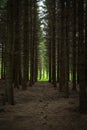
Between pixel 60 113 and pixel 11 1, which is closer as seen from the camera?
pixel 60 113

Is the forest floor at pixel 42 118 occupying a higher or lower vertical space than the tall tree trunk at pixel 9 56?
lower

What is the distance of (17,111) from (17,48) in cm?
1149

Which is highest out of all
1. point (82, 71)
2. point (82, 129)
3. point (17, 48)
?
point (17, 48)

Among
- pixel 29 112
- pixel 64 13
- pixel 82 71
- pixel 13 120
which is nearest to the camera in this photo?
pixel 13 120

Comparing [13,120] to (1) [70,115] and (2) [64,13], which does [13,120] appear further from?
(2) [64,13]

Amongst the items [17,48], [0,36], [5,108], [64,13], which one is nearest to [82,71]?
[5,108]

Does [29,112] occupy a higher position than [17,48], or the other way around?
[17,48]

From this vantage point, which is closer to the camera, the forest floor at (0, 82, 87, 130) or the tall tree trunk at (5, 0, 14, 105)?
the forest floor at (0, 82, 87, 130)

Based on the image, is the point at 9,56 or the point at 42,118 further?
the point at 9,56

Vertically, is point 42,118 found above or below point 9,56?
below

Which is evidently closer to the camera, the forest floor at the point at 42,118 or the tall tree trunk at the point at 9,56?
the forest floor at the point at 42,118

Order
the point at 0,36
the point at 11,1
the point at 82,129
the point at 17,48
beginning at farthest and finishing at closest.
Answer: the point at 0,36 < the point at 17,48 < the point at 11,1 < the point at 82,129

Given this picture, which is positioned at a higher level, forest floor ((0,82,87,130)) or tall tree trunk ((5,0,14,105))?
tall tree trunk ((5,0,14,105))

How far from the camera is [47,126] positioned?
10188mm
